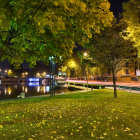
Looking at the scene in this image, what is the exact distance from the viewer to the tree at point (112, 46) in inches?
505

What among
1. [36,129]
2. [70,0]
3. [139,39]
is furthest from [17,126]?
[139,39]

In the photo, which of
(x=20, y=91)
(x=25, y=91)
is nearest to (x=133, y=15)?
(x=25, y=91)

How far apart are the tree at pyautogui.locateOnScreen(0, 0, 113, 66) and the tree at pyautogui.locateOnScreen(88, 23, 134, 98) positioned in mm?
5733

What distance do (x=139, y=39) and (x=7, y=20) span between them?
781 inches

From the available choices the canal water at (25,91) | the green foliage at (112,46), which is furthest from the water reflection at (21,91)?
the green foliage at (112,46)

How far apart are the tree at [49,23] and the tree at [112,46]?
5733 mm

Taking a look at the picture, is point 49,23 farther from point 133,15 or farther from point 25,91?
point 25,91

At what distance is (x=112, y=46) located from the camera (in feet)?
42.1

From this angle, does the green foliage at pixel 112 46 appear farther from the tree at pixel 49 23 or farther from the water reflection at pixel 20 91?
the water reflection at pixel 20 91

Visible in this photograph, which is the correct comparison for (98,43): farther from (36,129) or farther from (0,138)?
(0,138)

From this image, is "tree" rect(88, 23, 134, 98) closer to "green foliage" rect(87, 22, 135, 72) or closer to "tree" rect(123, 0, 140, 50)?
"green foliage" rect(87, 22, 135, 72)

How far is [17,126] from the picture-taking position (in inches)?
247

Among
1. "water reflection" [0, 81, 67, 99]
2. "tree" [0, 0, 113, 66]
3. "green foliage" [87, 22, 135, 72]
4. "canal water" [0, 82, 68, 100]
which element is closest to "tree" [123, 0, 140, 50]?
"green foliage" [87, 22, 135, 72]

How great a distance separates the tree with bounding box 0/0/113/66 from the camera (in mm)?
3916
